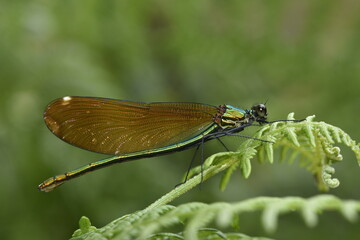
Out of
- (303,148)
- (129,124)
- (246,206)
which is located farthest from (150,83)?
(246,206)

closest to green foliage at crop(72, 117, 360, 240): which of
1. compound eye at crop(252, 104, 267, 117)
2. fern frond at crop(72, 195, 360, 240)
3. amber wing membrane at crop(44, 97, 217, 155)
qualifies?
fern frond at crop(72, 195, 360, 240)

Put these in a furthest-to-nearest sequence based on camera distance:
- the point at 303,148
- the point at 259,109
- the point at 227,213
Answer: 1. the point at 259,109
2. the point at 303,148
3. the point at 227,213

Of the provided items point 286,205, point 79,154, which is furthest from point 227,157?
point 79,154

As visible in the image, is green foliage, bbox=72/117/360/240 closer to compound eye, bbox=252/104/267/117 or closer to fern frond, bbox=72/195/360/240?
fern frond, bbox=72/195/360/240

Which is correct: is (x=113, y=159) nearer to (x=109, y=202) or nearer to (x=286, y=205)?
(x=109, y=202)

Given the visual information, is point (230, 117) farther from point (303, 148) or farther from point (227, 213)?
point (227, 213)

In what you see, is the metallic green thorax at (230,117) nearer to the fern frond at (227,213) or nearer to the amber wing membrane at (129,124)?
the amber wing membrane at (129,124)

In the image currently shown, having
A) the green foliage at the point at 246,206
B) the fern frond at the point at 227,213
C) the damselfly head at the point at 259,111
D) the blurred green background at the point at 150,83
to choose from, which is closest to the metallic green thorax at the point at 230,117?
the damselfly head at the point at 259,111
